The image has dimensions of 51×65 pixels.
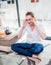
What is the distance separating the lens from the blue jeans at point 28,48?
1610 millimetres

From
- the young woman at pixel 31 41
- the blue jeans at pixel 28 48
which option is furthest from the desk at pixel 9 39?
the blue jeans at pixel 28 48

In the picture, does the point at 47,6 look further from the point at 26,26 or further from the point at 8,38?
the point at 8,38

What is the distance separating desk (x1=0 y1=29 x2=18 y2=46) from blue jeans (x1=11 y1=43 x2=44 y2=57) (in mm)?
246

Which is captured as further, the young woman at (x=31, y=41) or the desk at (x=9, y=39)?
the desk at (x=9, y=39)

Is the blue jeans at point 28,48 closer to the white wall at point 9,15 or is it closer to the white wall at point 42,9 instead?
the white wall at point 42,9

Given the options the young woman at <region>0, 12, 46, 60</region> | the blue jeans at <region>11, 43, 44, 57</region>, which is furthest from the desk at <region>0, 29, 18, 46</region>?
the blue jeans at <region>11, 43, 44, 57</region>

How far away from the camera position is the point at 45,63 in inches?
71.4

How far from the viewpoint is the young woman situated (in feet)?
5.31

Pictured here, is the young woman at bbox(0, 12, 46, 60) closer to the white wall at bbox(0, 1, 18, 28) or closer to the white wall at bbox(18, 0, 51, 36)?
the white wall at bbox(18, 0, 51, 36)

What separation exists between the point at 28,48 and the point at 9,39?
365mm

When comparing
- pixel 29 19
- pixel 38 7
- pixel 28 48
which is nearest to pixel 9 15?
pixel 38 7

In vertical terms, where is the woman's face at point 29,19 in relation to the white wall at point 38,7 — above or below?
below

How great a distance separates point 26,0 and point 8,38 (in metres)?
0.55

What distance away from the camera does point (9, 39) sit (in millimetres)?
1946
